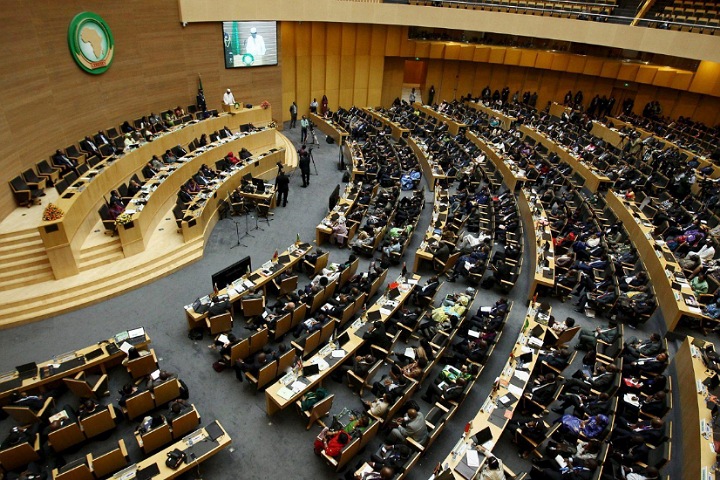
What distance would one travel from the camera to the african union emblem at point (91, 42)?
1301 centimetres

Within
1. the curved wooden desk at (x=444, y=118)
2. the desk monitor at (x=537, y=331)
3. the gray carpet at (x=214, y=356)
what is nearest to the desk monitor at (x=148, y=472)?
the gray carpet at (x=214, y=356)

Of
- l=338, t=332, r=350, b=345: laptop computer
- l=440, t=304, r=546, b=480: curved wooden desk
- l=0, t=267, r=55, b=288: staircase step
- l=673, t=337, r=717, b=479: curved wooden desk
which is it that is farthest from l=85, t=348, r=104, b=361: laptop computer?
l=673, t=337, r=717, b=479: curved wooden desk

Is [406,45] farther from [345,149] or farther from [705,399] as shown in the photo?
[705,399]

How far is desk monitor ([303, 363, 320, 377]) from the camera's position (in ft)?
25.8

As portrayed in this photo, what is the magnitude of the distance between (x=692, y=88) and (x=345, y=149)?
17.9m

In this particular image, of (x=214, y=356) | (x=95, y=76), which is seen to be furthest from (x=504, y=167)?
(x=95, y=76)

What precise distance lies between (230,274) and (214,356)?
203cm

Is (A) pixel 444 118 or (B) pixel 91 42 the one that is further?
(A) pixel 444 118

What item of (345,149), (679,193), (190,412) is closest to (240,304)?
(190,412)

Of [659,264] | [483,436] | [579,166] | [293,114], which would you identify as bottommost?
[483,436]

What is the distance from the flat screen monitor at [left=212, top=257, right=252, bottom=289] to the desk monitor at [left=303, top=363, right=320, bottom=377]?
10.4 ft

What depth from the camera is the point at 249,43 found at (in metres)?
20.1

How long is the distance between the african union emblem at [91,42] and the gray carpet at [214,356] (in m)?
6.70

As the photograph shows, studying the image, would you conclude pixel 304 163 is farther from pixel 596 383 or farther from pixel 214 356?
pixel 596 383
